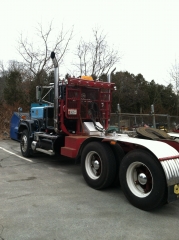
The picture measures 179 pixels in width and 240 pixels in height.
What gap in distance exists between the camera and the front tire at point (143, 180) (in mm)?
3975

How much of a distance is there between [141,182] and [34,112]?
535 centimetres

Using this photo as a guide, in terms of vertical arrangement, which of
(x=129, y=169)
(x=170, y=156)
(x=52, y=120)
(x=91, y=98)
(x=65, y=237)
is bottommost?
(x=65, y=237)

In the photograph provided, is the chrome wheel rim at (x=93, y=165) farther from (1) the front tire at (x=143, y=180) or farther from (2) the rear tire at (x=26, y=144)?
(2) the rear tire at (x=26, y=144)

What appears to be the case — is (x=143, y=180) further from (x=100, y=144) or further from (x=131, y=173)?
(x=100, y=144)

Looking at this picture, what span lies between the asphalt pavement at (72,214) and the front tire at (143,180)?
189mm

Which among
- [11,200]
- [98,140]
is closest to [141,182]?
[98,140]

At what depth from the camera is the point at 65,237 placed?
3275 millimetres

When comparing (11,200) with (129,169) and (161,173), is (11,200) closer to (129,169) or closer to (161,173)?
(129,169)

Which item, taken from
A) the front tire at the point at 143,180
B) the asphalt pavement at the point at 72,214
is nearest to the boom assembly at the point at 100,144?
the front tire at the point at 143,180

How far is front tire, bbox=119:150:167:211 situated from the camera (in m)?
3.97

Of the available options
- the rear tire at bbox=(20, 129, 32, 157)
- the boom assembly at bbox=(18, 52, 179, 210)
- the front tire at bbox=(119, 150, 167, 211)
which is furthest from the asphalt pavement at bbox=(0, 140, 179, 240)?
the rear tire at bbox=(20, 129, 32, 157)

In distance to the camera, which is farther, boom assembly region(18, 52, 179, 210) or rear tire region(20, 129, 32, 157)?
rear tire region(20, 129, 32, 157)

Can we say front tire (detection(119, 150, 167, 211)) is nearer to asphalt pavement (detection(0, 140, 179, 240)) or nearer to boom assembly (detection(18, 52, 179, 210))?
boom assembly (detection(18, 52, 179, 210))

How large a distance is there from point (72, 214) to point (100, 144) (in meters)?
1.67
